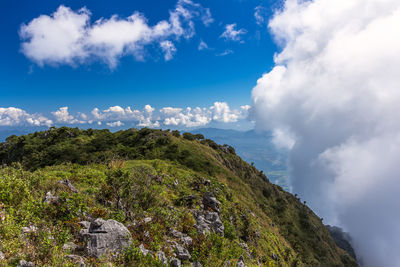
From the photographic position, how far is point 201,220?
11539 millimetres

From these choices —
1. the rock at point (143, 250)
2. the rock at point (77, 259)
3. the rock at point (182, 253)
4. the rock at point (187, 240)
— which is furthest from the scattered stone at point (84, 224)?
the rock at point (187, 240)

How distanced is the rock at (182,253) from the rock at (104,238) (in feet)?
6.93

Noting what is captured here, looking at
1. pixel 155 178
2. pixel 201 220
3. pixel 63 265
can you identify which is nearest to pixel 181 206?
pixel 201 220

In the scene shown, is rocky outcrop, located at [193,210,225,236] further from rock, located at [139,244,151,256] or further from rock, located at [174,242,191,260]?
rock, located at [139,244,151,256]

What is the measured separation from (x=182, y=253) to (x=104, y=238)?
126 inches

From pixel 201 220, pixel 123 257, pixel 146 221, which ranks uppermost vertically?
pixel 201 220

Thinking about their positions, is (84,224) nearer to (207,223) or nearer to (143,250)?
(143,250)

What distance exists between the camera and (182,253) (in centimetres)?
777

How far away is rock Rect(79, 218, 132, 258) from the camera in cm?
594

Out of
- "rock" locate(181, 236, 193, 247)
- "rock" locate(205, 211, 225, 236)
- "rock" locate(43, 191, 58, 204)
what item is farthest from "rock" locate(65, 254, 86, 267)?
"rock" locate(205, 211, 225, 236)

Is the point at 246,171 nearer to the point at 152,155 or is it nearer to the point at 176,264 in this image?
the point at 152,155

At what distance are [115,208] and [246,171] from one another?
161ft

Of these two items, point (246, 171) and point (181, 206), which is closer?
point (181, 206)

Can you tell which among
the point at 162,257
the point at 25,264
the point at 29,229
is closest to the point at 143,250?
the point at 162,257
